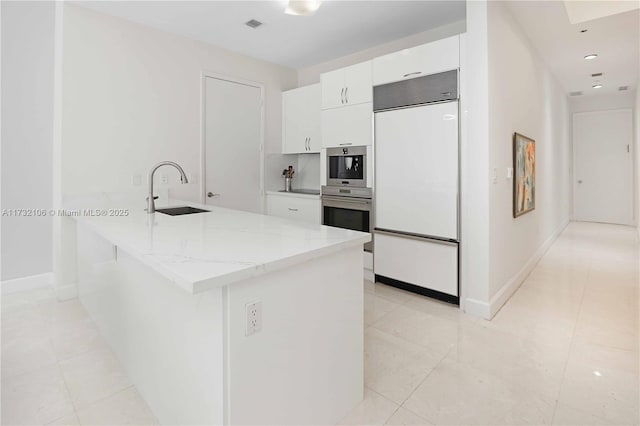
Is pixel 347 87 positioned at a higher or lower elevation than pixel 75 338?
higher

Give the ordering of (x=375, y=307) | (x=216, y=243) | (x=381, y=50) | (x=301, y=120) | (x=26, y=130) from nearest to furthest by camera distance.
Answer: (x=216, y=243), (x=375, y=307), (x=26, y=130), (x=381, y=50), (x=301, y=120)

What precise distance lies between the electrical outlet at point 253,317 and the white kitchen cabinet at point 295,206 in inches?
109

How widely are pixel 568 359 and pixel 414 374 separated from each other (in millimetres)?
961

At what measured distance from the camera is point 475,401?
1.69m

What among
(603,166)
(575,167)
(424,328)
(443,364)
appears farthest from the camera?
(575,167)

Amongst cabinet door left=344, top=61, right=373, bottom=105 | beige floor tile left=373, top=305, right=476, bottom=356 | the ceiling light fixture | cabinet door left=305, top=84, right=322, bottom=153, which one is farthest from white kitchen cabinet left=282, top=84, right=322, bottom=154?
beige floor tile left=373, top=305, right=476, bottom=356

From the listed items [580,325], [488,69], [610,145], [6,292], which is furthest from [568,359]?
[610,145]

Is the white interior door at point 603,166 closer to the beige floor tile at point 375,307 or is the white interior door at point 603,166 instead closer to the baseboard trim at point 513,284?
the baseboard trim at point 513,284

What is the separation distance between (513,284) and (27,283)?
454 centimetres

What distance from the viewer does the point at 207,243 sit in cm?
147

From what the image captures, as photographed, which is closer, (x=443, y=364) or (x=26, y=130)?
(x=443, y=364)

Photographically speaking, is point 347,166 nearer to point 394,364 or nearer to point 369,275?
point 369,275

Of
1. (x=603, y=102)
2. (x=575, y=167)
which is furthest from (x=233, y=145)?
(x=603, y=102)

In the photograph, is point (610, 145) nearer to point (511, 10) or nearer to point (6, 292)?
point (511, 10)
